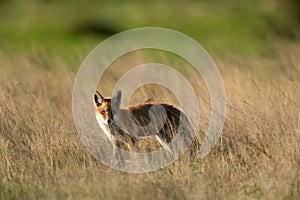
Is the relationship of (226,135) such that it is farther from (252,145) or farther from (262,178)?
(262,178)

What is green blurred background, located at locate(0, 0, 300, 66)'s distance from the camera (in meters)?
27.9

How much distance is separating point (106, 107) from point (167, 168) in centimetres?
160

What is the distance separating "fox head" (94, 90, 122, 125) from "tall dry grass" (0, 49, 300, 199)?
1.33ft

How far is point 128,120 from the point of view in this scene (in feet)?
28.0

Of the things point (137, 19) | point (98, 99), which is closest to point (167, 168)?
point (98, 99)

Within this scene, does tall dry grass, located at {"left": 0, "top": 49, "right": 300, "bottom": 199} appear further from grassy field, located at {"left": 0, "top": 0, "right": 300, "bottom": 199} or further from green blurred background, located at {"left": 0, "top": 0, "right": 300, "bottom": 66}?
green blurred background, located at {"left": 0, "top": 0, "right": 300, "bottom": 66}

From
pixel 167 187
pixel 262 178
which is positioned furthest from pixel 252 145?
pixel 167 187

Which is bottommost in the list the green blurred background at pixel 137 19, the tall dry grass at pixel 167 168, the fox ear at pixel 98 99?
the tall dry grass at pixel 167 168

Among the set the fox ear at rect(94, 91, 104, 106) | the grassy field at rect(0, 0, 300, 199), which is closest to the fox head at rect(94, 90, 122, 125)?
the fox ear at rect(94, 91, 104, 106)

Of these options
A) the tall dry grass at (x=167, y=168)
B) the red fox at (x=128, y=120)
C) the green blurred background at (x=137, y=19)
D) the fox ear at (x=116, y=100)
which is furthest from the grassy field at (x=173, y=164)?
the green blurred background at (x=137, y=19)

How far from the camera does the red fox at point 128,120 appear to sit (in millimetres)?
8203

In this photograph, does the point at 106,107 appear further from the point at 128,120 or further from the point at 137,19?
the point at 137,19

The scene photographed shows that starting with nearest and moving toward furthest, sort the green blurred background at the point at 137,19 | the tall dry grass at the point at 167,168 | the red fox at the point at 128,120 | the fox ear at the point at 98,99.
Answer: the tall dry grass at the point at 167,168
the red fox at the point at 128,120
the fox ear at the point at 98,99
the green blurred background at the point at 137,19

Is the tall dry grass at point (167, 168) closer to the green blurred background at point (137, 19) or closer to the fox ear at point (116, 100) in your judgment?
the fox ear at point (116, 100)
